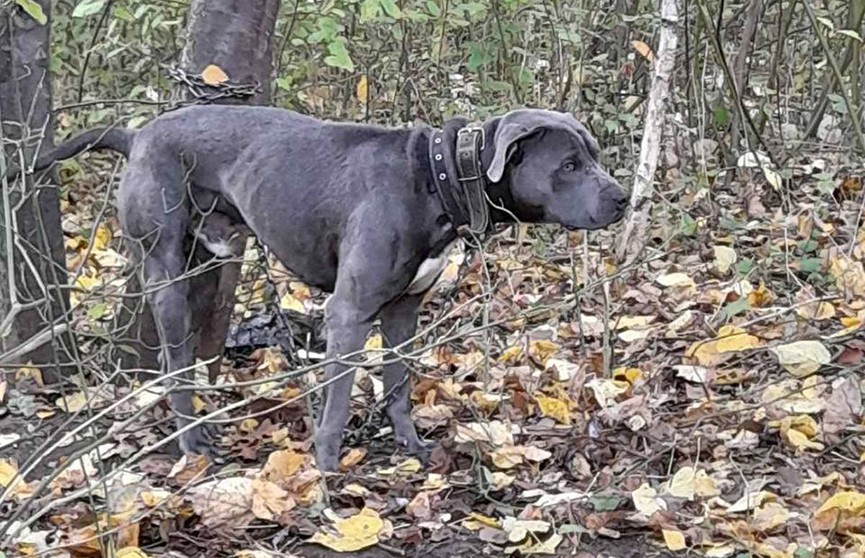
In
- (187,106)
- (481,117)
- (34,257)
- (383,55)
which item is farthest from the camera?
(383,55)

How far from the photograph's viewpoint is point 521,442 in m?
5.09

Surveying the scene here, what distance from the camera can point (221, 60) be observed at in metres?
5.56

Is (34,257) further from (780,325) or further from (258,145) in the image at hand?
(780,325)

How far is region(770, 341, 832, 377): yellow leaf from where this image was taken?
5.02m

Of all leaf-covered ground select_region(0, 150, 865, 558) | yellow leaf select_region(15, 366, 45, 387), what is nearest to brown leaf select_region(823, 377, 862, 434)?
leaf-covered ground select_region(0, 150, 865, 558)

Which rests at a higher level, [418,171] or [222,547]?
[418,171]

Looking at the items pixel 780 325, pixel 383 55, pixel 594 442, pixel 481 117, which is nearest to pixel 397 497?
pixel 594 442

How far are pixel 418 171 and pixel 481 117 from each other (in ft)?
11.1

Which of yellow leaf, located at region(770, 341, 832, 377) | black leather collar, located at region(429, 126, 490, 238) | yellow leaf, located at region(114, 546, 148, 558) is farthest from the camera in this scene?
yellow leaf, located at region(770, 341, 832, 377)

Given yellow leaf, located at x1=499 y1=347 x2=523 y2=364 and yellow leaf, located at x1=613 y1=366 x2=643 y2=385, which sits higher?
yellow leaf, located at x1=613 y1=366 x2=643 y2=385

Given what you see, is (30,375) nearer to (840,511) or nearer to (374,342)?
(374,342)

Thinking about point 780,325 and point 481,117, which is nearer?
point 780,325

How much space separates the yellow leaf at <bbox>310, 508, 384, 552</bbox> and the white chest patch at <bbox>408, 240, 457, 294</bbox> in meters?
1.06

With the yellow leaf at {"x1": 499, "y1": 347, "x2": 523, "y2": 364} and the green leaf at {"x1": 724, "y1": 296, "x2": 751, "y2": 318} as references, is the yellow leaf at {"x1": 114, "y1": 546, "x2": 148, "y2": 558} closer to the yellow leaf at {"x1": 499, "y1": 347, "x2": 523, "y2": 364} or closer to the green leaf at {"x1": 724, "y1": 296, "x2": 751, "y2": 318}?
the yellow leaf at {"x1": 499, "y1": 347, "x2": 523, "y2": 364}
